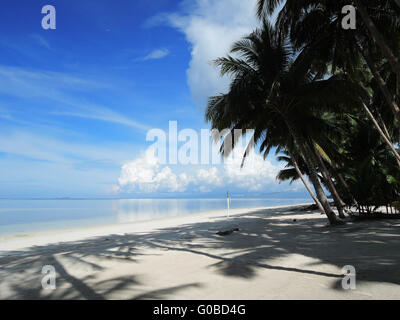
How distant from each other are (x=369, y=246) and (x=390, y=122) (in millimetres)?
13567

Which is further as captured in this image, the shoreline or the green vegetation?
the shoreline

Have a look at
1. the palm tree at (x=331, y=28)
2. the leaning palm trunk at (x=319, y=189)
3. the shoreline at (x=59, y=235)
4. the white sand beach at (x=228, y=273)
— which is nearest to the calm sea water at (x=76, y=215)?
the shoreline at (x=59, y=235)

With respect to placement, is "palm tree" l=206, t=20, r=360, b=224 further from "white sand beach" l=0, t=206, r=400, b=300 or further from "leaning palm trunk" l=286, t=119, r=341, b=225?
"white sand beach" l=0, t=206, r=400, b=300

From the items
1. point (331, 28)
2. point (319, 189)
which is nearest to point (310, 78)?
point (331, 28)

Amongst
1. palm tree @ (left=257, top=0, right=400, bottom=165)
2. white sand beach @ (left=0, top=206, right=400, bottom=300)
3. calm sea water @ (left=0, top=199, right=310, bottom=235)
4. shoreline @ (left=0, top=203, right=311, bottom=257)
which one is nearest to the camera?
white sand beach @ (left=0, top=206, right=400, bottom=300)

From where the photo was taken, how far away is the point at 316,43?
924cm

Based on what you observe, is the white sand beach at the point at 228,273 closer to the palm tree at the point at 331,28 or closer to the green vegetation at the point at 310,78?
the green vegetation at the point at 310,78

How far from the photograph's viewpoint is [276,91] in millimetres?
9156

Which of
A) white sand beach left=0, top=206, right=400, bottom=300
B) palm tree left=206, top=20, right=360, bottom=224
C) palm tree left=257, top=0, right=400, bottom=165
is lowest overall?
white sand beach left=0, top=206, right=400, bottom=300

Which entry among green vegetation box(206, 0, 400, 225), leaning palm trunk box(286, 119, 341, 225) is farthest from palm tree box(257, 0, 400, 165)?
leaning palm trunk box(286, 119, 341, 225)

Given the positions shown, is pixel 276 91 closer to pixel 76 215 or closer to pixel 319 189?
pixel 319 189

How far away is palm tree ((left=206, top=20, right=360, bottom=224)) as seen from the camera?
8.88 m

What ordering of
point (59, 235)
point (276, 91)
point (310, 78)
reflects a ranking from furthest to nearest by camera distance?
point (59, 235), point (310, 78), point (276, 91)
